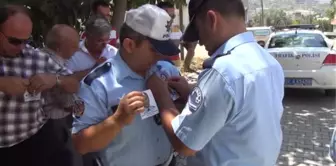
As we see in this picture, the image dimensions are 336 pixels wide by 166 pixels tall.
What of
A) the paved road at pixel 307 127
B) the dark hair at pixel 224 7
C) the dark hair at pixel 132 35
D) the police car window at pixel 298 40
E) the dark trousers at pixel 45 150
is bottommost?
the paved road at pixel 307 127

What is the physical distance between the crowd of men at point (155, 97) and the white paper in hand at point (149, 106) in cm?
2

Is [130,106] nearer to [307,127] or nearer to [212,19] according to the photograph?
[212,19]

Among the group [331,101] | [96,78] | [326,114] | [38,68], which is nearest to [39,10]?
[38,68]

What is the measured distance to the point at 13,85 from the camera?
193cm

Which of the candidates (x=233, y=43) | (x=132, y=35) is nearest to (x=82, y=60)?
(x=132, y=35)

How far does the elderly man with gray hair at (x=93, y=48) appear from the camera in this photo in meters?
3.14

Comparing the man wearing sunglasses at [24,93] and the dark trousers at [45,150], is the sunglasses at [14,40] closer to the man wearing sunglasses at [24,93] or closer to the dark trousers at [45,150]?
the man wearing sunglasses at [24,93]

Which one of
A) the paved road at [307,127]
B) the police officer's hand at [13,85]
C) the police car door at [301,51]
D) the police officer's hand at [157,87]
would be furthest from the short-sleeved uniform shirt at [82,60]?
the police car door at [301,51]

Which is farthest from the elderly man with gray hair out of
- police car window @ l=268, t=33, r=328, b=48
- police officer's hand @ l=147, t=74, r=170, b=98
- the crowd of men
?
police car window @ l=268, t=33, r=328, b=48

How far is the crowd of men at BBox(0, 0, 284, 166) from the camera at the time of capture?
145 cm

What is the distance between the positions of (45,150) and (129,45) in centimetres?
101

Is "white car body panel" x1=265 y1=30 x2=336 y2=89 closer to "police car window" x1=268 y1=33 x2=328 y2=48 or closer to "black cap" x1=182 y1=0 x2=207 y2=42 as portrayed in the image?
"police car window" x1=268 y1=33 x2=328 y2=48

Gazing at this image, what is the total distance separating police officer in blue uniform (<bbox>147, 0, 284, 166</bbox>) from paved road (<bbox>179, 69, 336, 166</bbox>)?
9.50ft

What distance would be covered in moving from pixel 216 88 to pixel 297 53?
6926 millimetres
